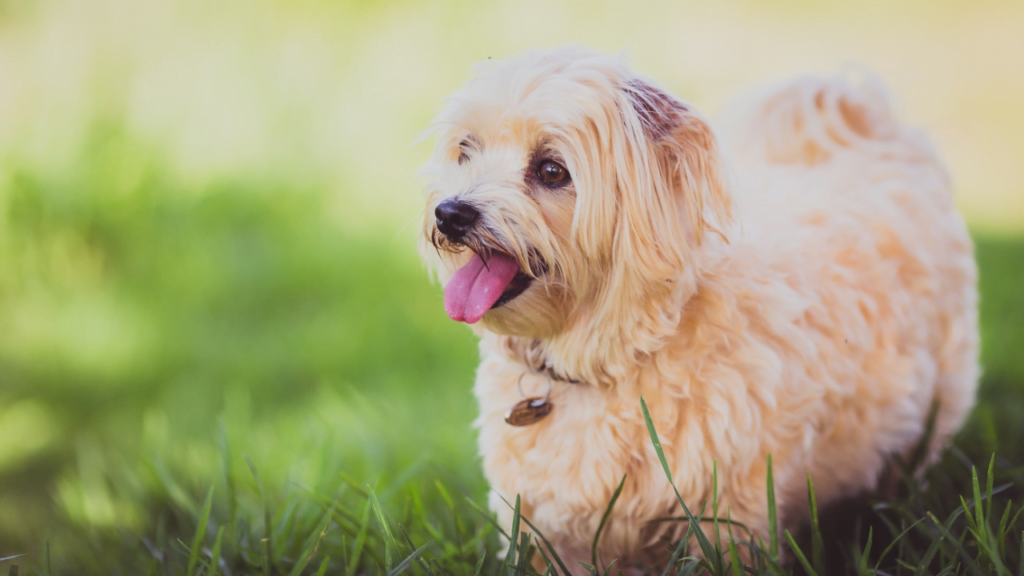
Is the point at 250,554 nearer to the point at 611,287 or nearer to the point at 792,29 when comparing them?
the point at 611,287

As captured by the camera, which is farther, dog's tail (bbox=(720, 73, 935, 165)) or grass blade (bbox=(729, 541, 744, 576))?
dog's tail (bbox=(720, 73, 935, 165))

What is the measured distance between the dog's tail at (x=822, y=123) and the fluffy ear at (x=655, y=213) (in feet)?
3.55

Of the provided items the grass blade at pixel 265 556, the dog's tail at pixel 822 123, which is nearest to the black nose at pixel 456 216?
the grass blade at pixel 265 556

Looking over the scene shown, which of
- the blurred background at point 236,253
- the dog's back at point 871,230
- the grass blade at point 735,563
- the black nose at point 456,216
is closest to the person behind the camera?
the grass blade at point 735,563

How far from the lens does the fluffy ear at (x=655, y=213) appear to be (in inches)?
76.9

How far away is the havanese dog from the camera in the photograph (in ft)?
6.46

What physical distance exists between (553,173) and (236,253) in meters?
3.61

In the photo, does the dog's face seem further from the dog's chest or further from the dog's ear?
the dog's chest

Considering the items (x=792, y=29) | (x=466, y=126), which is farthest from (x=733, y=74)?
(x=466, y=126)

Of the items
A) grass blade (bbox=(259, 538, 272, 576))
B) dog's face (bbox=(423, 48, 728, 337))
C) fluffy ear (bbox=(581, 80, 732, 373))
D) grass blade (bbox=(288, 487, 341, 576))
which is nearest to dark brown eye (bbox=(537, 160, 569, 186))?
dog's face (bbox=(423, 48, 728, 337))

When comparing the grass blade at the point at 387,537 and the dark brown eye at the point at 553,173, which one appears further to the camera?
the dark brown eye at the point at 553,173

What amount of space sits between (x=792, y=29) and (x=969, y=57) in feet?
10.7

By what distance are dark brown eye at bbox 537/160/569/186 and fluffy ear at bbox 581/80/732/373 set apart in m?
0.14

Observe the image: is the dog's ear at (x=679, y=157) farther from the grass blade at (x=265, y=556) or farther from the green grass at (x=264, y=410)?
the grass blade at (x=265, y=556)
